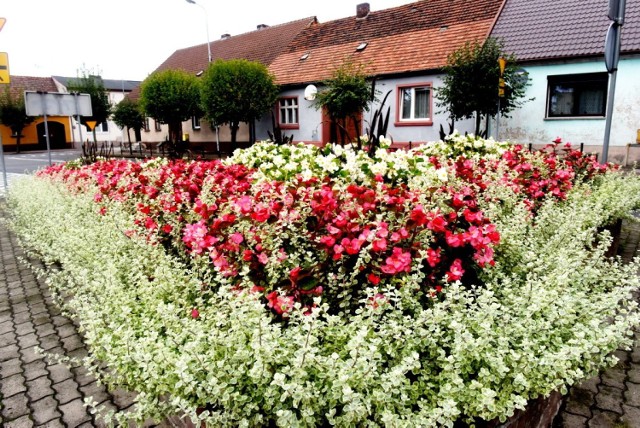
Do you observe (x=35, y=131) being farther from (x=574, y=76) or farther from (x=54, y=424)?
(x=54, y=424)

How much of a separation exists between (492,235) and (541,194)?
9.36 ft

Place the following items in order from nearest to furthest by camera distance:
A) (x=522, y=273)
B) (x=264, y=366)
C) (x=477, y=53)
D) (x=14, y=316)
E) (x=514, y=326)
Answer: (x=264, y=366) → (x=514, y=326) → (x=522, y=273) → (x=14, y=316) → (x=477, y=53)

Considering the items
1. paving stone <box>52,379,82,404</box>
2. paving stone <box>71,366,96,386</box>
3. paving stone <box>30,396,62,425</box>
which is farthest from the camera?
paving stone <box>71,366,96,386</box>

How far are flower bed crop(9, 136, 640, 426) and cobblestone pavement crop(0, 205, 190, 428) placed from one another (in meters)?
0.32

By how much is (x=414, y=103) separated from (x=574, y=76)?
6.06 metres

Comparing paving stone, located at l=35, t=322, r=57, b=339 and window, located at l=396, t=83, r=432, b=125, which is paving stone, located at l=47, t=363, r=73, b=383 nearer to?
paving stone, located at l=35, t=322, r=57, b=339

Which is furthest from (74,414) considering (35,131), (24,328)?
(35,131)

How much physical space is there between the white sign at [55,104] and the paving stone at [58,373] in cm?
1017

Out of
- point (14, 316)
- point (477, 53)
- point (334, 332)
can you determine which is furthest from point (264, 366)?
point (477, 53)

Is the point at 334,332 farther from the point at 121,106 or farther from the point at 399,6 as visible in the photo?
the point at 121,106

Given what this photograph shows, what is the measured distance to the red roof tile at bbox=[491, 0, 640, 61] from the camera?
15.9 metres

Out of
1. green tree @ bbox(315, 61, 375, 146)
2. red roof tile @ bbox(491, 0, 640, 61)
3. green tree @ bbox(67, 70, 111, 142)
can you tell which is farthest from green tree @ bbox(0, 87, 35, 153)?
red roof tile @ bbox(491, 0, 640, 61)

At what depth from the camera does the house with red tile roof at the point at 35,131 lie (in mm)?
43406

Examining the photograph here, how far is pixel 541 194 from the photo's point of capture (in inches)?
206
